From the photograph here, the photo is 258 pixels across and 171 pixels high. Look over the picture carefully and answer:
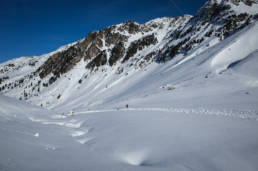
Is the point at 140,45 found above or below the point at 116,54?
above

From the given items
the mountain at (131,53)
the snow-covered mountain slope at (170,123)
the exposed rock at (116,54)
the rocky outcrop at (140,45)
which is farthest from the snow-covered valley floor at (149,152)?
the exposed rock at (116,54)

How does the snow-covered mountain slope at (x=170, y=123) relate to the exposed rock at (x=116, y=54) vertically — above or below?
below

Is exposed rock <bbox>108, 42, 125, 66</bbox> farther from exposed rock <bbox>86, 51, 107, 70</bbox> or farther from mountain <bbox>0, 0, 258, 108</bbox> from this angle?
exposed rock <bbox>86, 51, 107, 70</bbox>

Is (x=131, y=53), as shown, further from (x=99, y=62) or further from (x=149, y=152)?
(x=149, y=152)

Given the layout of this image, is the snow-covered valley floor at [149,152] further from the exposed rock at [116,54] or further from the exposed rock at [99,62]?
the exposed rock at [99,62]

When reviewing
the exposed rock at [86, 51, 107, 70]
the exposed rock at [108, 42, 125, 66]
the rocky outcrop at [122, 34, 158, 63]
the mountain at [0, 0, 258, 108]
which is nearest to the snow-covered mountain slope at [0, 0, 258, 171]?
the mountain at [0, 0, 258, 108]

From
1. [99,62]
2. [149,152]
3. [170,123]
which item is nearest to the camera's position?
[149,152]

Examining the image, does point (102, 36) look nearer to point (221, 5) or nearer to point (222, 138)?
point (221, 5)

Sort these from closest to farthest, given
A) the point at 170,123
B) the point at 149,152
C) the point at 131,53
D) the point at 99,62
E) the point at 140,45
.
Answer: the point at 149,152, the point at 170,123, the point at 131,53, the point at 140,45, the point at 99,62

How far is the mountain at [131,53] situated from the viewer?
36.4 m

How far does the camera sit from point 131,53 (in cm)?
7194

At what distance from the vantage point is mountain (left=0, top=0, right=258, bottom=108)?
36375mm

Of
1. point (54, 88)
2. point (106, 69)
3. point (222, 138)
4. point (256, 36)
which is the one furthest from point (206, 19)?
point (54, 88)

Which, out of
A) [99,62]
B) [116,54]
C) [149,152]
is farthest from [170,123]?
[99,62]
